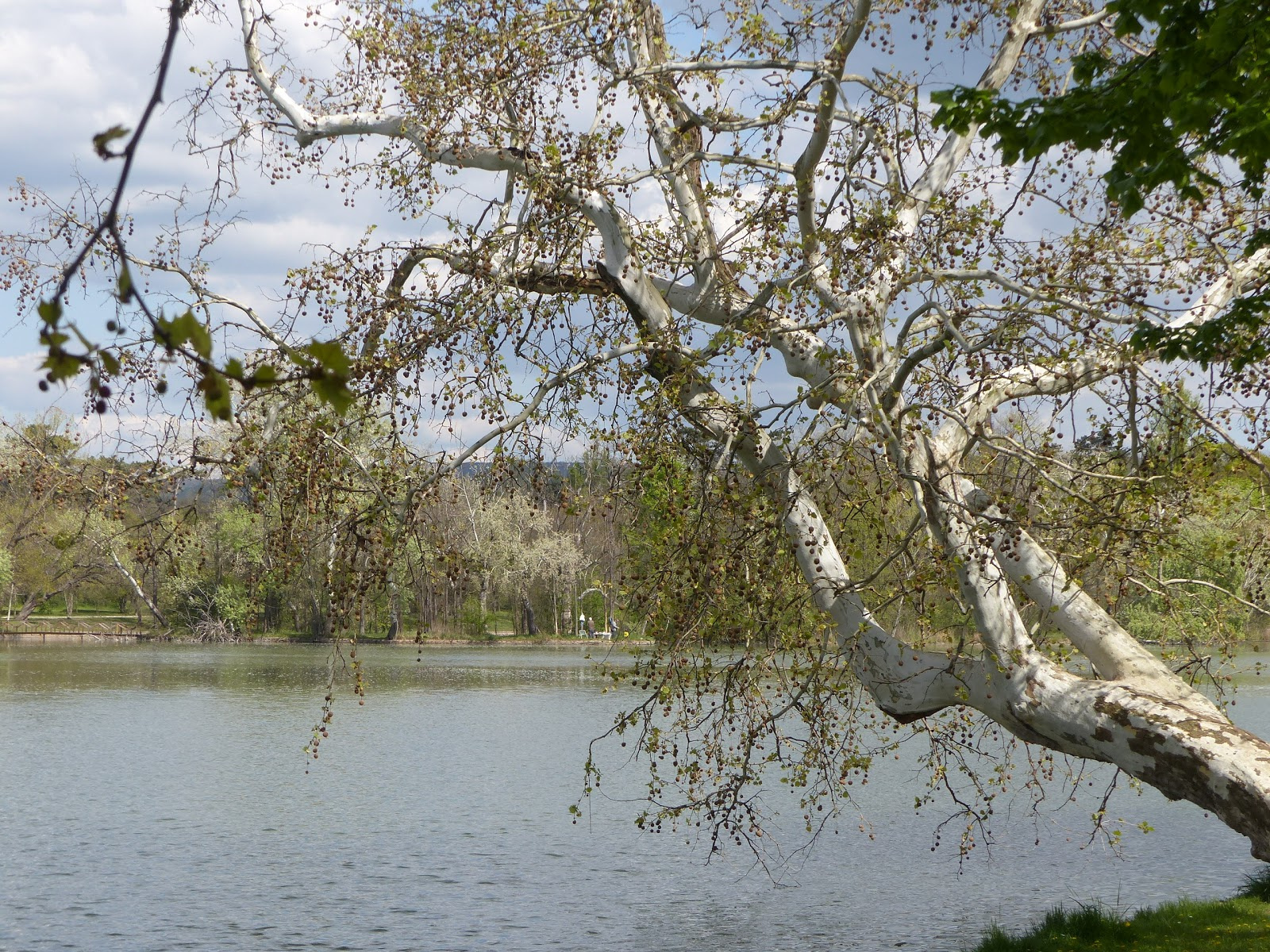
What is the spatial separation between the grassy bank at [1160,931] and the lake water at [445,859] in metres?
1.33

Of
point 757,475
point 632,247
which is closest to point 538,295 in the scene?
point 632,247

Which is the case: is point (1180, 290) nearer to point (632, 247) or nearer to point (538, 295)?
point (632, 247)

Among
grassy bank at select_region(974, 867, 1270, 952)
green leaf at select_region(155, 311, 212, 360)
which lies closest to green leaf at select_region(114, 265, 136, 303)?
green leaf at select_region(155, 311, 212, 360)

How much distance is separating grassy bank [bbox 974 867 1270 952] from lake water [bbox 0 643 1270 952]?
4.35 feet

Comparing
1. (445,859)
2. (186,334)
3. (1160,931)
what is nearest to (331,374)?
(186,334)

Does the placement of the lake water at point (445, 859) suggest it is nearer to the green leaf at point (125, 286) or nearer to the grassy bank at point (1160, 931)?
the grassy bank at point (1160, 931)

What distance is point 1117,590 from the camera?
9.24 m

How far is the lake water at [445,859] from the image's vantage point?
38.4 feet

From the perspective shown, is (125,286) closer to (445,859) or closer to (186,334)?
(186,334)

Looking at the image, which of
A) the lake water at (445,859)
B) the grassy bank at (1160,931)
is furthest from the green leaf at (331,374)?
the lake water at (445,859)

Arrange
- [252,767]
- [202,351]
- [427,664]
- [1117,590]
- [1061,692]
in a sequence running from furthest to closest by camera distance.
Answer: [427,664] < [252,767] < [1117,590] < [1061,692] < [202,351]

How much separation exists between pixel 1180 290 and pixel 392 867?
10381 mm

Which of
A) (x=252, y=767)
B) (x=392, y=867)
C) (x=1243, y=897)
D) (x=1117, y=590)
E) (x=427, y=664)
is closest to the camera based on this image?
(x=1117, y=590)

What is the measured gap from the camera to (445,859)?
14680mm
